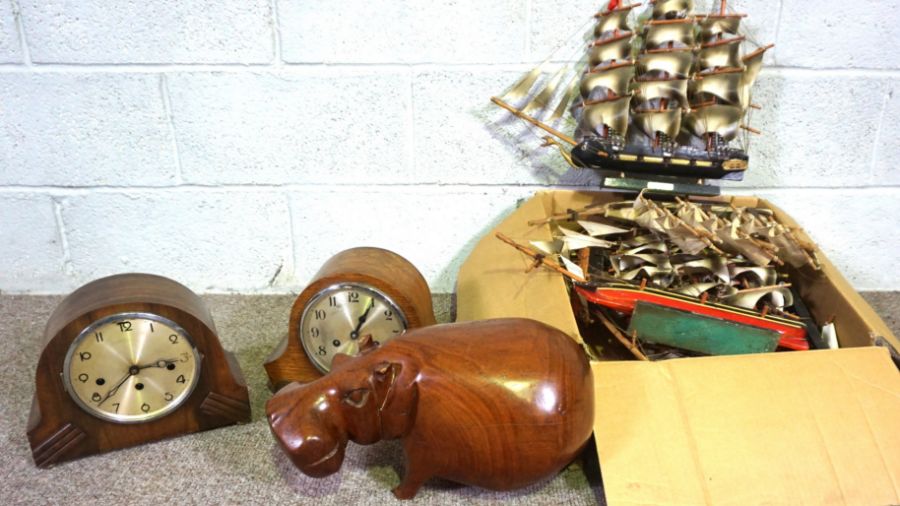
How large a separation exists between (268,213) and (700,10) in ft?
3.18

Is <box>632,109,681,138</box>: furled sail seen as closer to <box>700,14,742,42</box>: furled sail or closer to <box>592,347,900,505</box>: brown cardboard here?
<box>700,14,742,42</box>: furled sail

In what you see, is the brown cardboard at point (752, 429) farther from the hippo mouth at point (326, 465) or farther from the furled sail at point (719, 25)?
the furled sail at point (719, 25)

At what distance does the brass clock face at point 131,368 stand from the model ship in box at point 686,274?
22.0 inches

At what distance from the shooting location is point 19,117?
1415mm

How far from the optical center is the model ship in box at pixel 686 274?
3.64 ft

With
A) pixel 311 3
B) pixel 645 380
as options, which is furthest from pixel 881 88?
pixel 311 3

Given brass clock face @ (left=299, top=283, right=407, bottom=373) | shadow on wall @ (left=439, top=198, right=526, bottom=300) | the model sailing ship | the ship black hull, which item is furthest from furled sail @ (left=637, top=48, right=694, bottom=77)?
brass clock face @ (left=299, top=283, right=407, bottom=373)

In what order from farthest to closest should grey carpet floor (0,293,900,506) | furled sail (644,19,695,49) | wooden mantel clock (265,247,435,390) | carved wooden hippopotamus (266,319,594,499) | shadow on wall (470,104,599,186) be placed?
shadow on wall (470,104,599,186)
furled sail (644,19,695,49)
wooden mantel clock (265,247,435,390)
grey carpet floor (0,293,900,506)
carved wooden hippopotamus (266,319,594,499)

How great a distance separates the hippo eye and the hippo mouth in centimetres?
7

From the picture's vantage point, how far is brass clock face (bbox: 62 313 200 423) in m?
1.02

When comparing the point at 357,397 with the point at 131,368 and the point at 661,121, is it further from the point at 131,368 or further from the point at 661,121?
the point at 661,121

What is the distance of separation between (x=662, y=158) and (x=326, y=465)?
2.72ft

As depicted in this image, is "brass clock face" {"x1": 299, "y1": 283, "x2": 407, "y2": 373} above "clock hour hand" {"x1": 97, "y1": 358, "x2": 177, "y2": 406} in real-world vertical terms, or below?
above

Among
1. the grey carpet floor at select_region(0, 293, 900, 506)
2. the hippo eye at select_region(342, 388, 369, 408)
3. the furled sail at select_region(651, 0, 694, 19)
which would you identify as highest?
the furled sail at select_region(651, 0, 694, 19)
